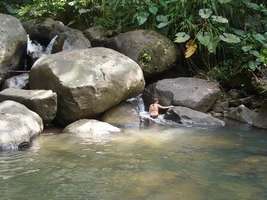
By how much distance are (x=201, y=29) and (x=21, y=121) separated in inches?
166

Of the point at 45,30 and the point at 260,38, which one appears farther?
the point at 45,30

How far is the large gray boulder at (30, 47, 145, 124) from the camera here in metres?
6.72

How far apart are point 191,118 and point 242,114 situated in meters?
0.92

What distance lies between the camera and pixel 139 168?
15.5 feet

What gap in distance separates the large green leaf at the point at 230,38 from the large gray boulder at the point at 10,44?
3.48 meters

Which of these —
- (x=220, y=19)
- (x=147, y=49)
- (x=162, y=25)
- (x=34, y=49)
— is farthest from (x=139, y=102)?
(x=34, y=49)

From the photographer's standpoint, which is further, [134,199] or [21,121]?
[21,121]

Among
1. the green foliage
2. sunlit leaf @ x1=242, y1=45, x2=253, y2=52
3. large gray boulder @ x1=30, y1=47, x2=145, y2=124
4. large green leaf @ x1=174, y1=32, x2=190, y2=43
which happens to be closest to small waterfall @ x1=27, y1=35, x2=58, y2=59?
the green foliage

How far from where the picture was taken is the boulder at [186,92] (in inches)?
304

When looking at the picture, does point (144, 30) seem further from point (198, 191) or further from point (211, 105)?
point (198, 191)

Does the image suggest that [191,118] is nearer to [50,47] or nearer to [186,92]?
[186,92]

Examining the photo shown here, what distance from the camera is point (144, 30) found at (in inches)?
346

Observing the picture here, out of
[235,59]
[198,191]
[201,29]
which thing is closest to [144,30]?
[201,29]

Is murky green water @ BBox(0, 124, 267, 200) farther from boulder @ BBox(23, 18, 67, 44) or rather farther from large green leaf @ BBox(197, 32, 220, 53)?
boulder @ BBox(23, 18, 67, 44)
